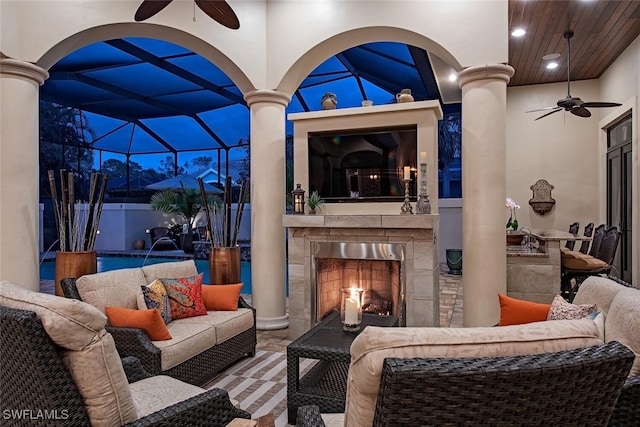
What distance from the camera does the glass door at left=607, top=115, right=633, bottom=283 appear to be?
20.4 ft

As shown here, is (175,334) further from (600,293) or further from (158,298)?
(600,293)

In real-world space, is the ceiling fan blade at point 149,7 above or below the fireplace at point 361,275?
above

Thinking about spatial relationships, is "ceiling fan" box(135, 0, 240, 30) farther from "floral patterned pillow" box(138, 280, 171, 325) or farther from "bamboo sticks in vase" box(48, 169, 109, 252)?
"floral patterned pillow" box(138, 280, 171, 325)

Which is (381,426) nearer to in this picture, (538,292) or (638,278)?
(538,292)

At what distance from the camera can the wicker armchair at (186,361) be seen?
2.59m

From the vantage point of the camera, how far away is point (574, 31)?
5484mm

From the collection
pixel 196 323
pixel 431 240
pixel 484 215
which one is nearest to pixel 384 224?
pixel 431 240

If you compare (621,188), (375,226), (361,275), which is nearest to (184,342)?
(375,226)

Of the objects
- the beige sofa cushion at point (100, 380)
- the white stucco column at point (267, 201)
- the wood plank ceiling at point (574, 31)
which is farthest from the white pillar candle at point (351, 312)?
the wood plank ceiling at point (574, 31)

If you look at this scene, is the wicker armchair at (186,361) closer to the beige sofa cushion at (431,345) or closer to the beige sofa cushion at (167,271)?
the beige sofa cushion at (167,271)

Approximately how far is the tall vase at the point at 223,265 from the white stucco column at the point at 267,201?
30 centimetres

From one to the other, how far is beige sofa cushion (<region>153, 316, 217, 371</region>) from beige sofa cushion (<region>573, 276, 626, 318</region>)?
7.91 feet

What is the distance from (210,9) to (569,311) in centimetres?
306

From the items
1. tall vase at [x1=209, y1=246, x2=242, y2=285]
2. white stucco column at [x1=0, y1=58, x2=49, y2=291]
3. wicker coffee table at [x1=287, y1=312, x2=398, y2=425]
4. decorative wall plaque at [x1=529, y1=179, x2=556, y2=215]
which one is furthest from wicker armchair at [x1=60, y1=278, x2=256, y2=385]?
decorative wall plaque at [x1=529, y1=179, x2=556, y2=215]
